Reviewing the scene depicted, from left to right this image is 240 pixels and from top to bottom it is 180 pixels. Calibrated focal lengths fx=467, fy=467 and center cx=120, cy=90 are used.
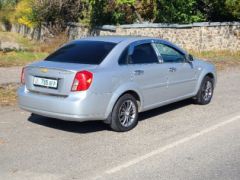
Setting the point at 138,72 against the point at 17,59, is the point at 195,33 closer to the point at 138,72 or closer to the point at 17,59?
the point at 17,59

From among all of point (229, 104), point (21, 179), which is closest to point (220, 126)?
point (229, 104)

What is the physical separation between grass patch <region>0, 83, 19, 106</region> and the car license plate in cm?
254

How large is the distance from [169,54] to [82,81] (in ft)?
8.24

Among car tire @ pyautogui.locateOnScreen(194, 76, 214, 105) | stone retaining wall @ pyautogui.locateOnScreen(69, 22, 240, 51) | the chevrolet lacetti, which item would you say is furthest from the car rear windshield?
stone retaining wall @ pyautogui.locateOnScreen(69, 22, 240, 51)

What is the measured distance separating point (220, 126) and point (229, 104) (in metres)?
2.06

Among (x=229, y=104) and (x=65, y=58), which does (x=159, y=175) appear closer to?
(x=65, y=58)

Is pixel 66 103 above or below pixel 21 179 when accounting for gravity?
above

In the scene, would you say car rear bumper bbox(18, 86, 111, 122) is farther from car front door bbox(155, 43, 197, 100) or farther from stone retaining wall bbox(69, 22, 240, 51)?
stone retaining wall bbox(69, 22, 240, 51)

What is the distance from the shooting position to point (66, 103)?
Answer: 283 inches

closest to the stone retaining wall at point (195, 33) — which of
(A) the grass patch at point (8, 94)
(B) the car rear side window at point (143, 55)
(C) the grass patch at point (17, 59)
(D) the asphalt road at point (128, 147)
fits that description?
(C) the grass patch at point (17, 59)

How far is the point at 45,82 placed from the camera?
752 cm

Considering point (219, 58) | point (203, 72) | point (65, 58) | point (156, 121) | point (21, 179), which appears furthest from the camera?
point (219, 58)

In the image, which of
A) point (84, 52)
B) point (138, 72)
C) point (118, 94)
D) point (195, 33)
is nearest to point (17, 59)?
point (195, 33)

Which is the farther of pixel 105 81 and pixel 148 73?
pixel 148 73
